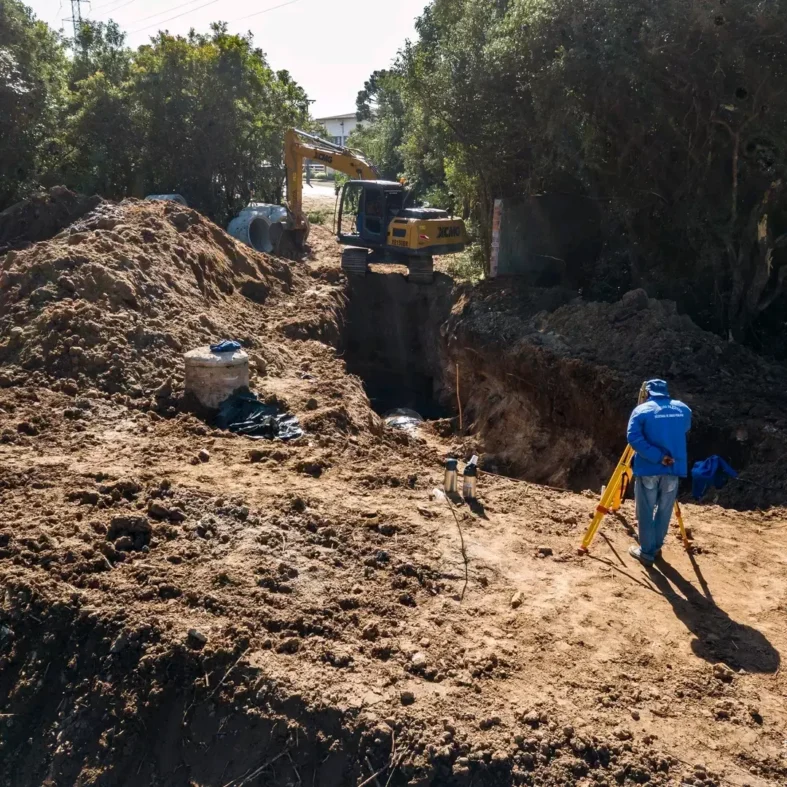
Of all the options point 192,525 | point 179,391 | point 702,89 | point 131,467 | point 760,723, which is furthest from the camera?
point 702,89

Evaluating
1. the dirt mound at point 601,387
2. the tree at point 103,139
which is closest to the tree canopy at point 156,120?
the tree at point 103,139

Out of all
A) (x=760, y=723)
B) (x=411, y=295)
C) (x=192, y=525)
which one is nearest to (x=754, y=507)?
(x=760, y=723)

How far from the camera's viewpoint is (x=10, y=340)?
395 inches

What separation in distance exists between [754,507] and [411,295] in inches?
434

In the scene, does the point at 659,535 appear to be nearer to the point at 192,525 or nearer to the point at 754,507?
the point at 754,507

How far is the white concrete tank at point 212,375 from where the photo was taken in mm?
9602

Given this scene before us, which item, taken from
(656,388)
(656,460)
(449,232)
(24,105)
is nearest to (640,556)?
(656,460)

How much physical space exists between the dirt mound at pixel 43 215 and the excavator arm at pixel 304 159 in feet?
18.6

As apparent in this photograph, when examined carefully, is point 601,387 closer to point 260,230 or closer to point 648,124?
point 648,124

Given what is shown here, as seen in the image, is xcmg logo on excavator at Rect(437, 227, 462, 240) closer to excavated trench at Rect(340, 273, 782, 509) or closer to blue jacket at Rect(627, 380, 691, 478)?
excavated trench at Rect(340, 273, 782, 509)

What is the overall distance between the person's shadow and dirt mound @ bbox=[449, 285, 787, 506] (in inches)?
112

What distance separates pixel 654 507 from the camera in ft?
22.2

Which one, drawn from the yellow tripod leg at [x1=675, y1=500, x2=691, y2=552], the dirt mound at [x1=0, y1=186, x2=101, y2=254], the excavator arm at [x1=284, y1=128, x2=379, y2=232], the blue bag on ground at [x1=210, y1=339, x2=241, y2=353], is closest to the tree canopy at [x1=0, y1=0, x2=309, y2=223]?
the excavator arm at [x1=284, y1=128, x2=379, y2=232]

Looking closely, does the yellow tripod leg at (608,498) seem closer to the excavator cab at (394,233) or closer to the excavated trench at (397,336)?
the excavated trench at (397,336)
